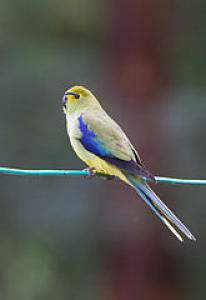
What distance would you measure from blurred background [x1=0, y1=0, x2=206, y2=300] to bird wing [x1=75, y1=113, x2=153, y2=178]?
4.62m

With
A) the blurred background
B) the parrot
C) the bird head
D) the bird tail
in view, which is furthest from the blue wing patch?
the blurred background

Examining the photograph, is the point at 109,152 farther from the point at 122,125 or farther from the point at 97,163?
the point at 122,125

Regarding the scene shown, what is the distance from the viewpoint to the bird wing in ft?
21.9

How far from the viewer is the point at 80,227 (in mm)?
12648

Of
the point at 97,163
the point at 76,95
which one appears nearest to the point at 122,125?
the point at 76,95

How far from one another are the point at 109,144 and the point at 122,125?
5.01 m

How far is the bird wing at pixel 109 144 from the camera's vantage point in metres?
6.68

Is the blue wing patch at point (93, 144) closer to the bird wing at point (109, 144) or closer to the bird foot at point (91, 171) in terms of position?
the bird wing at point (109, 144)

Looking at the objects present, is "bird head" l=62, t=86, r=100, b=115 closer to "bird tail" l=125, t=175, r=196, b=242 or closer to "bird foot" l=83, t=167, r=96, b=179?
"bird foot" l=83, t=167, r=96, b=179

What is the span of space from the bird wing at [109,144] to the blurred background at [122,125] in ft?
15.2

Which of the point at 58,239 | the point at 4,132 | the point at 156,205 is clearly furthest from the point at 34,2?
the point at 156,205

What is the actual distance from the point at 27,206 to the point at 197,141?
2075 millimetres

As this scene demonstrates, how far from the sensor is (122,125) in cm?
1184

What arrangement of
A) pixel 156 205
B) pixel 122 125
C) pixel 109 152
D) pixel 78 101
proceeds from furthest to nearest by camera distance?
1. pixel 122 125
2. pixel 78 101
3. pixel 109 152
4. pixel 156 205
